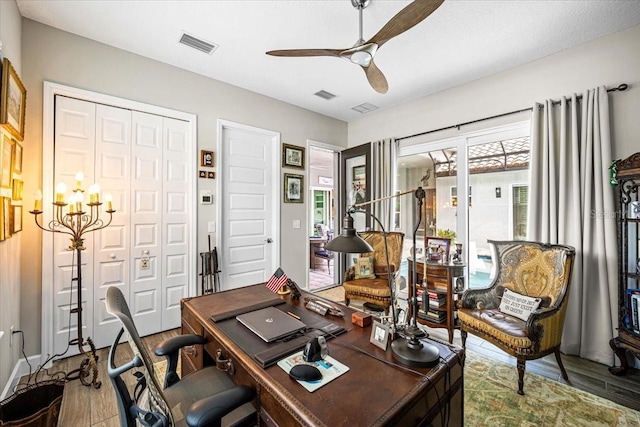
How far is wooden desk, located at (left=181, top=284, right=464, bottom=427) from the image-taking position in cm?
88

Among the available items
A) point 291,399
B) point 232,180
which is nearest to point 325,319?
point 291,399

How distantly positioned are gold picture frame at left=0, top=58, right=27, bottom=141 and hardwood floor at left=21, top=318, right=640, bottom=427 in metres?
1.91

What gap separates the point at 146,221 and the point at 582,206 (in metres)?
4.30

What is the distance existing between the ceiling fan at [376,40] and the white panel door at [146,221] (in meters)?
1.78

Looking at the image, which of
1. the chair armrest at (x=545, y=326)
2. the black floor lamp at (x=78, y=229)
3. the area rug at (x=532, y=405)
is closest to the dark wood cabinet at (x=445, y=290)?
the area rug at (x=532, y=405)

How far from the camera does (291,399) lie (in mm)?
931

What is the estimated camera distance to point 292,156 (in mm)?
4211

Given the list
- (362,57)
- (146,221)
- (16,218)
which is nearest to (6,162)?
(16,218)

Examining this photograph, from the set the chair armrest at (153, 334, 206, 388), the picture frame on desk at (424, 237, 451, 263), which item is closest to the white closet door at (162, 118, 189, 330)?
the chair armrest at (153, 334, 206, 388)

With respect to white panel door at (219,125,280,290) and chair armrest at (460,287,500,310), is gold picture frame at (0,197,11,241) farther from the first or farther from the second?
chair armrest at (460,287,500,310)

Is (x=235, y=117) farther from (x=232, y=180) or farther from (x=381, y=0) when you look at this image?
(x=381, y=0)

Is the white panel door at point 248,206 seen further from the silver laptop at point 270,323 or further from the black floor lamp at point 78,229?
the silver laptop at point 270,323

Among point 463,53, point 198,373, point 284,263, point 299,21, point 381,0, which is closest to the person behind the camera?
point 198,373

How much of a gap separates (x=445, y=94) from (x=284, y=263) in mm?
3239
